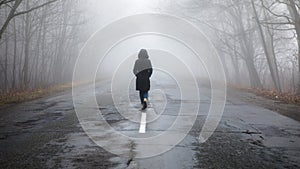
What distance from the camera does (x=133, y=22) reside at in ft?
166

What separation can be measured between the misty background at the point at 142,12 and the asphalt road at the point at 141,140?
787cm

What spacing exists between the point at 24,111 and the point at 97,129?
4.02m

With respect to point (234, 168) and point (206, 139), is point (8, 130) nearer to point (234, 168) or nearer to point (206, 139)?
point (206, 139)

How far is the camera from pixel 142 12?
44094mm

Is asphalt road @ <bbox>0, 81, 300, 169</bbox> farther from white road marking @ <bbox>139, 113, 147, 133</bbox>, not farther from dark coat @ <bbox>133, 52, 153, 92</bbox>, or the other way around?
dark coat @ <bbox>133, 52, 153, 92</bbox>

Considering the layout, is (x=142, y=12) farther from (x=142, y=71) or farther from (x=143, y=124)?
(x=143, y=124)

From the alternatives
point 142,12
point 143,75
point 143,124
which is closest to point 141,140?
point 143,124

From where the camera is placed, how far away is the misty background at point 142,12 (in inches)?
894

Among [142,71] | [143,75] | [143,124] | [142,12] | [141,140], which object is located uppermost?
[142,12]

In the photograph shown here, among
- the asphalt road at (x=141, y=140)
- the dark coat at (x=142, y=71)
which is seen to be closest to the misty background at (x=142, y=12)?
the dark coat at (x=142, y=71)

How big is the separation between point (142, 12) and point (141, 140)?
39253mm

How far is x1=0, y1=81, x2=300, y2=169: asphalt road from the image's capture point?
4.95 metres

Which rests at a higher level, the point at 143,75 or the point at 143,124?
the point at 143,75

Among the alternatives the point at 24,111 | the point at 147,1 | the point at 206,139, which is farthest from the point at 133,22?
the point at 206,139
